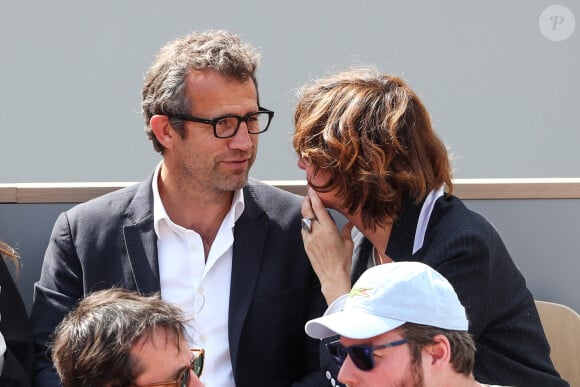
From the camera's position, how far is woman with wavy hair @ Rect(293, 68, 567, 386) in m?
2.42

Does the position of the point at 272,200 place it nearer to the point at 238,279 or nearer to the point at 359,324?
the point at 238,279

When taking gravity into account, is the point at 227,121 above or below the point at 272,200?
above

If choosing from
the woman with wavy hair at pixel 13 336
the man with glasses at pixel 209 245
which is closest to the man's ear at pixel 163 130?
the man with glasses at pixel 209 245

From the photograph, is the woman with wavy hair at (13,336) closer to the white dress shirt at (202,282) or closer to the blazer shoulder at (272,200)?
the white dress shirt at (202,282)

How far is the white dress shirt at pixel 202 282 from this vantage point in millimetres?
2682

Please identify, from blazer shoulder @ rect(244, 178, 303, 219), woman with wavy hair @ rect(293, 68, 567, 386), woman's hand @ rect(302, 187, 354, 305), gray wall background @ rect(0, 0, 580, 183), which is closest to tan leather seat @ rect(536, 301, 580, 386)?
woman with wavy hair @ rect(293, 68, 567, 386)

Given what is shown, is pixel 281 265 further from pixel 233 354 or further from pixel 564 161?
pixel 564 161

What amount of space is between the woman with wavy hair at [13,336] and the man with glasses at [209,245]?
51 millimetres

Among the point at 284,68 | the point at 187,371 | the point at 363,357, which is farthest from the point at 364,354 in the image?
the point at 284,68

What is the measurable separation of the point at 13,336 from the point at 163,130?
0.76 m

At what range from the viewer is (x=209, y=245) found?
279 centimetres

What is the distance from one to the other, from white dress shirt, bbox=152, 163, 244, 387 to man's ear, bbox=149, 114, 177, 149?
0.60 feet

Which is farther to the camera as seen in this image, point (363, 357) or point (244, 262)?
point (244, 262)

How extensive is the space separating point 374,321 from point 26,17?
2.82 meters
